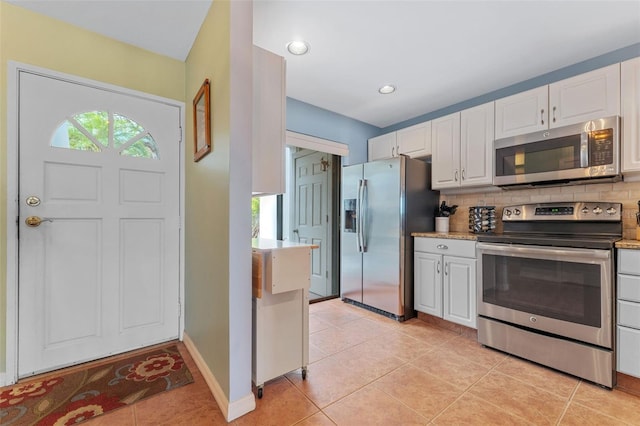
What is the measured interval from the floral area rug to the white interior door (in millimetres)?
2158

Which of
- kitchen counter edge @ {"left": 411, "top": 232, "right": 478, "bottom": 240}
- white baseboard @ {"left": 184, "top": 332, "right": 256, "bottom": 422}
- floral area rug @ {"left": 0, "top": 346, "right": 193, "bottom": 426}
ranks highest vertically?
kitchen counter edge @ {"left": 411, "top": 232, "right": 478, "bottom": 240}

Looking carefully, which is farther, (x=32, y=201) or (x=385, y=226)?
(x=385, y=226)

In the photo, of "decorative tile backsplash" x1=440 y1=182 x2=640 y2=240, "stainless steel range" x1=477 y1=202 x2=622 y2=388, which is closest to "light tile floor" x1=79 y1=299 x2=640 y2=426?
"stainless steel range" x1=477 y1=202 x2=622 y2=388

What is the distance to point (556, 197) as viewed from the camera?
2463mm

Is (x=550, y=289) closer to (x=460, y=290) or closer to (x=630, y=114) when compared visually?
(x=460, y=290)

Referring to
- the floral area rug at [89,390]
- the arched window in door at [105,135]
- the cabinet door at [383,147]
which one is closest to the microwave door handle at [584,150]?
the cabinet door at [383,147]

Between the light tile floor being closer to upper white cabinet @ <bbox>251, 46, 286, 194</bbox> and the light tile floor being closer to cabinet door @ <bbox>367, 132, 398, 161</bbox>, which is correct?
upper white cabinet @ <bbox>251, 46, 286, 194</bbox>

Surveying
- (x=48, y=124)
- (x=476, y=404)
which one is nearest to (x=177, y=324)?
(x=48, y=124)

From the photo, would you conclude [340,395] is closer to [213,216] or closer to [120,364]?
[213,216]

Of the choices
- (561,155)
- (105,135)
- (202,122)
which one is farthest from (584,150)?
(105,135)

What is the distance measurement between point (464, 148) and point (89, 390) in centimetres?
345

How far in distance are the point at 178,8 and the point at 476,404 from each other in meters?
2.92

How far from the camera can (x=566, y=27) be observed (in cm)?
193

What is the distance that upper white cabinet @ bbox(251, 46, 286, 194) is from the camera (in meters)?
1.70
